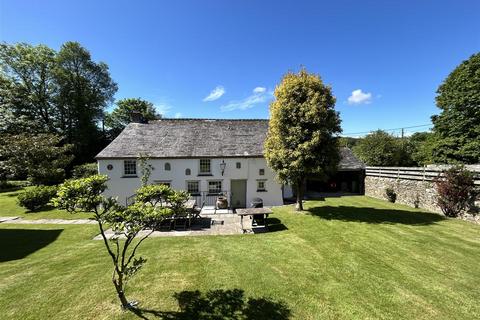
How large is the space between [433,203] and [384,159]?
41.0 feet

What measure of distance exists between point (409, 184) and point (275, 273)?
15113 mm

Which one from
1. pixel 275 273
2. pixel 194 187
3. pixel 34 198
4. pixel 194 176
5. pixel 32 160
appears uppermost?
pixel 32 160

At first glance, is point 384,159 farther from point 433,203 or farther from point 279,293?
point 279,293

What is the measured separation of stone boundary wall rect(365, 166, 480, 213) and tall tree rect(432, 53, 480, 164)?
848cm

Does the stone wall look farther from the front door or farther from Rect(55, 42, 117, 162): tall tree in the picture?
Rect(55, 42, 117, 162): tall tree

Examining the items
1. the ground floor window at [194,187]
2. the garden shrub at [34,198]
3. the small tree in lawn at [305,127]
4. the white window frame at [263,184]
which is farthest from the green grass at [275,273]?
the garden shrub at [34,198]

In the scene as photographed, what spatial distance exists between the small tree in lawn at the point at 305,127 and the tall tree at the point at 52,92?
1324 inches

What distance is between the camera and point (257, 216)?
528 inches

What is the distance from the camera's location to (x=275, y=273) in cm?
779

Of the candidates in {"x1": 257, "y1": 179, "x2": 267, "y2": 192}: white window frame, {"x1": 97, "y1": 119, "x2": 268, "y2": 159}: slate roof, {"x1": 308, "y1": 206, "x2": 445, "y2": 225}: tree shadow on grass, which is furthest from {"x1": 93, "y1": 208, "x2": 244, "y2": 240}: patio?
{"x1": 308, "y1": 206, "x2": 445, "y2": 225}: tree shadow on grass

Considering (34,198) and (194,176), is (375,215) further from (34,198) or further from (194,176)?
(34,198)

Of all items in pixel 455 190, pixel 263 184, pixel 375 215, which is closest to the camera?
pixel 455 190

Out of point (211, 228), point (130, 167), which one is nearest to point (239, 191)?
point (211, 228)

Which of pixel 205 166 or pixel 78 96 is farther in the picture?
pixel 78 96
